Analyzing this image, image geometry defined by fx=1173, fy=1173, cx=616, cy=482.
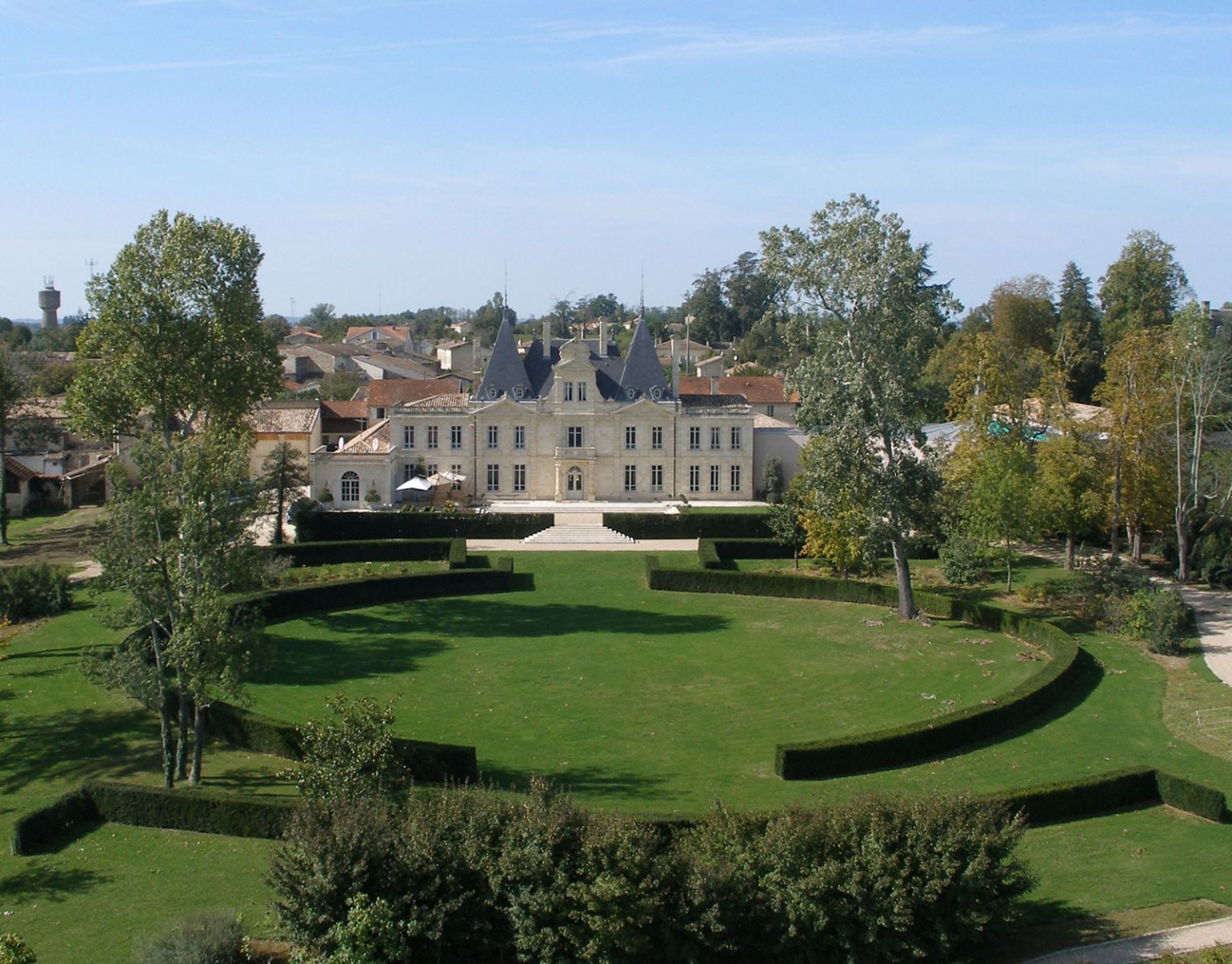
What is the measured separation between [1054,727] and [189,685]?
18596 mm

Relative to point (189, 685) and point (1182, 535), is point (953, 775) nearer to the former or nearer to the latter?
point (189, 685)

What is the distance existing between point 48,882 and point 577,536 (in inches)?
1347

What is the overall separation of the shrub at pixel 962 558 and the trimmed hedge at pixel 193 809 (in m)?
26.7

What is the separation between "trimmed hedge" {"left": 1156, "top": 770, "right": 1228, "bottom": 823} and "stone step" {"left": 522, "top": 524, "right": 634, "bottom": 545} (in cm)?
3115

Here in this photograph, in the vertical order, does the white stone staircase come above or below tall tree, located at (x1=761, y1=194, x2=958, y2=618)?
below

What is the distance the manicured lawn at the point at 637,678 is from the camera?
24.1 metres

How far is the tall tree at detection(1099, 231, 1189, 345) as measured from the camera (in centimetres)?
7456

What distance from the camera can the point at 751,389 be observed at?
69188 mm

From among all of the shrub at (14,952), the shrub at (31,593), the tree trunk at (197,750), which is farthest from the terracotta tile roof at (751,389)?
the shrub at (14,952)

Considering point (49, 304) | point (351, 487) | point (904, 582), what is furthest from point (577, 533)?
point (49, 304)

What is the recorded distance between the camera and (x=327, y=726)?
19516 millimetres

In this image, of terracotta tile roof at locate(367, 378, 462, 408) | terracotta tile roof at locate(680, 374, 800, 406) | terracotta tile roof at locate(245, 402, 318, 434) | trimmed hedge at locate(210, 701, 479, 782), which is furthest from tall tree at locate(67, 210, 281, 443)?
terracotta tile roof at locate(680, 374, 800, 406)

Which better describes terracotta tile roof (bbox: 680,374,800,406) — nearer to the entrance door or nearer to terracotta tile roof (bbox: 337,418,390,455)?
the entrance door

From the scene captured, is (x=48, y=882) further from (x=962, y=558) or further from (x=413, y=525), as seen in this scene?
(x=413, y=525)
